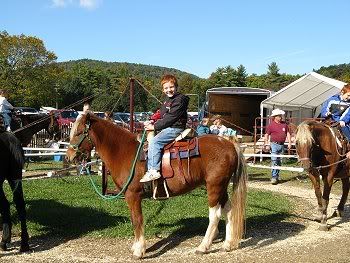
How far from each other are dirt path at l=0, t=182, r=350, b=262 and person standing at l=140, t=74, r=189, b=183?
1.22 m

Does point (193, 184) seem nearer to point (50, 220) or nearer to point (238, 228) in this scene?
point (238, 228)

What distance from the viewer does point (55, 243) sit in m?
6.90

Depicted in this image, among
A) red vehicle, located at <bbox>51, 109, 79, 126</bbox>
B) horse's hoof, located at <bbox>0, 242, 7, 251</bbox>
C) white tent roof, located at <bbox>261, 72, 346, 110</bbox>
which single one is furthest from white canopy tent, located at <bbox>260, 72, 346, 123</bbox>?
horse's hoof, located at <bbox>0, 242, 7, 251</bbox>

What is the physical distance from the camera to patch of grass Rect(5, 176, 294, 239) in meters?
7.52

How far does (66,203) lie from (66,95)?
69.7 metres

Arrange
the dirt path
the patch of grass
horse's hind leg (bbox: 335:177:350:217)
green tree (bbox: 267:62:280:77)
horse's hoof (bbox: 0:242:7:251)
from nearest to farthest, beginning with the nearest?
the dirt path, horse's hoof (bbox: 0:242:7:251), the patch of grass, horse's hind leg (bbox: 335:177:350:217), green tree (bbox: 267:62:280:77)

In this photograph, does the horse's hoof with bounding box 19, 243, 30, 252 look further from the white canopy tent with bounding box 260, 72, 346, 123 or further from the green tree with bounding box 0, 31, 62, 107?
the green tree with bounding box 0, 31, 62, 107

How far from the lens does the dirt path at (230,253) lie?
6164mm

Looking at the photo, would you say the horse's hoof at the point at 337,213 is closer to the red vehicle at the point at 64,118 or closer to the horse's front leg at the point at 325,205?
the horse's front leg at the point at 325,205

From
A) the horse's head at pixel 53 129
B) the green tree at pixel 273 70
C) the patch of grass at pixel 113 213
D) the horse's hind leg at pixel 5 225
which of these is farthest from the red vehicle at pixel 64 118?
the green tree at pixel 273 70

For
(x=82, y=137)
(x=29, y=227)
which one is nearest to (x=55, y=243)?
(x=29, y=227)

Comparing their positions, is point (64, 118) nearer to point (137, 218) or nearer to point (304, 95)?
point (304, 95)

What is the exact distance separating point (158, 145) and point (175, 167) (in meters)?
0.41

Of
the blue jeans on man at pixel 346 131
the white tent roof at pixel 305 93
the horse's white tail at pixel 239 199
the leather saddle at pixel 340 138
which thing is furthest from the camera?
the white tent roof at pixel 305 93
